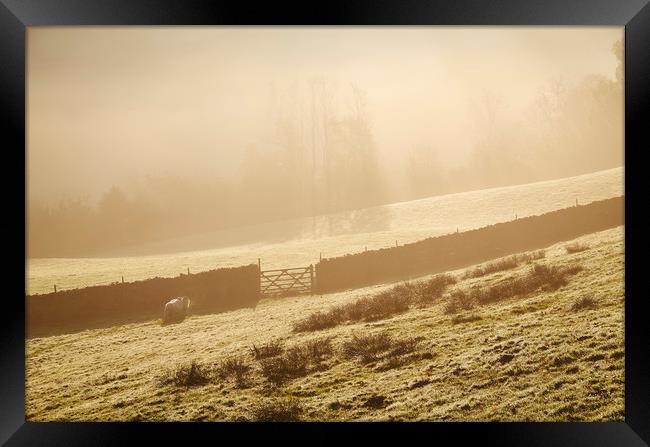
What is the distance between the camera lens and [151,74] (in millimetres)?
7180

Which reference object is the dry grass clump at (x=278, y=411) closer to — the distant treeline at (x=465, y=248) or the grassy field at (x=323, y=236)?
the distant treeline at (x=465, y=248)

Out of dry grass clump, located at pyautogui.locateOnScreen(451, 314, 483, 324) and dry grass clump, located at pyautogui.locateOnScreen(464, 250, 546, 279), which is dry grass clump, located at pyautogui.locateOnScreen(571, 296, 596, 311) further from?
dry grass clump, located at pyautogui.locateOnScreen(451, 314, 483, 324)

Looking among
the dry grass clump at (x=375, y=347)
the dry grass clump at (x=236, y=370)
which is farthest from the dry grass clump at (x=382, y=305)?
the dry grass clump at (x=236, y=370)

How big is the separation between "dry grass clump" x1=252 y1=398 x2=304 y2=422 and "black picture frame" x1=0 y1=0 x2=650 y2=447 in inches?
26.1

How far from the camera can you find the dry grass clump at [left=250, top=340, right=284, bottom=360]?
22.7 ft

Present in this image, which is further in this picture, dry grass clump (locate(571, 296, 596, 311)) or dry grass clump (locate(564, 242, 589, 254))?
dry grass clump (locate(564, 242, 589, 254))

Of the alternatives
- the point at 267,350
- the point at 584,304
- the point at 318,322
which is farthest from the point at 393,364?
the point at 584,304

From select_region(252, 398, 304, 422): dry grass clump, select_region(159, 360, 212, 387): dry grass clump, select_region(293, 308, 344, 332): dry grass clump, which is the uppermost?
select_region(293, 308, 344, 332): dry grass clump

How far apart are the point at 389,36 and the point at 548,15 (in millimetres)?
2596

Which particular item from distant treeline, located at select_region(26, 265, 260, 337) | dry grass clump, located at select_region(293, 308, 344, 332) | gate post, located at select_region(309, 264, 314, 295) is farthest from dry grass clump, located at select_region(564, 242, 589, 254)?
distant treeline, located at select_region(26, 265, 260, 337)

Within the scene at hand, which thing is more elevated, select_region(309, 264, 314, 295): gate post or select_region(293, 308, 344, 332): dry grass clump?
select_region(309, 264, 314, 295): gate post

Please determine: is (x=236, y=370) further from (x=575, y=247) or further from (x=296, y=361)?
(x=575, y=247)

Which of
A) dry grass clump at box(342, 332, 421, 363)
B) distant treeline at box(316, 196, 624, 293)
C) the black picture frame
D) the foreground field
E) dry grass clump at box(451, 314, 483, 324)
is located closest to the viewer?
the black picture frame

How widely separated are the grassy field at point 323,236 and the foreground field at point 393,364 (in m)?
0.93
